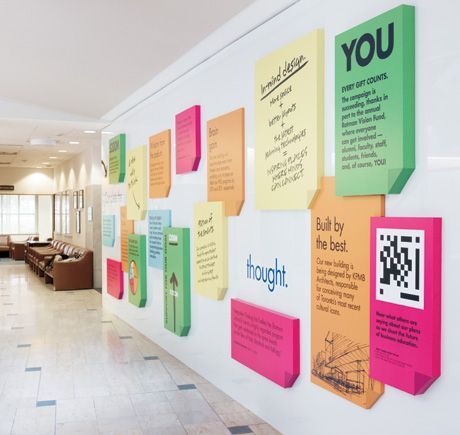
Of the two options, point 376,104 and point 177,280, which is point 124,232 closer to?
point 177,280

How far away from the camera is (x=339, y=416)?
380cm

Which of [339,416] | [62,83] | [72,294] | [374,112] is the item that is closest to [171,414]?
[339,416]

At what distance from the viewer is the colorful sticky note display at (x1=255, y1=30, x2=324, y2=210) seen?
13.0 feet

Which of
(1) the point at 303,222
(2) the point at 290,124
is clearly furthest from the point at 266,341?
(2) the point at 290,124

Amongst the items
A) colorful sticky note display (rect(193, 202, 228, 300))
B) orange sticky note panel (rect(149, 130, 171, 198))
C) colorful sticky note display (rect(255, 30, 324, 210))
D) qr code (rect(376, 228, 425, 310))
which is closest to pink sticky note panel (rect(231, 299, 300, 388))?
colorful sticky note display (rect(193, 202, 228, 300))

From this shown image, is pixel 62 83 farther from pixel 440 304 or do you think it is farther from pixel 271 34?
pixel 440 304

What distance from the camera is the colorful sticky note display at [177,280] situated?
20.9 feet

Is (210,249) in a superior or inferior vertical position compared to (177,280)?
superior

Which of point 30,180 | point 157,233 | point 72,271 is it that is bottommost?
point 72,271

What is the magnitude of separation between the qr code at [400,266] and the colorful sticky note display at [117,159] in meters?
6.23

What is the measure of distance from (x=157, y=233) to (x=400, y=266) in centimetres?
458

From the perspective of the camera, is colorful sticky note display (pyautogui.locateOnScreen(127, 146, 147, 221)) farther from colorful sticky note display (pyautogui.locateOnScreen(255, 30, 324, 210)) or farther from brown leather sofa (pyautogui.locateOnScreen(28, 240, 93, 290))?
brown leather sofa (pyautogui.locateOnScreen(28, 240, 93, 290))

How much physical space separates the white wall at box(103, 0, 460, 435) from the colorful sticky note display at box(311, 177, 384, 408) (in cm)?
11

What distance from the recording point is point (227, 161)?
211 inches
